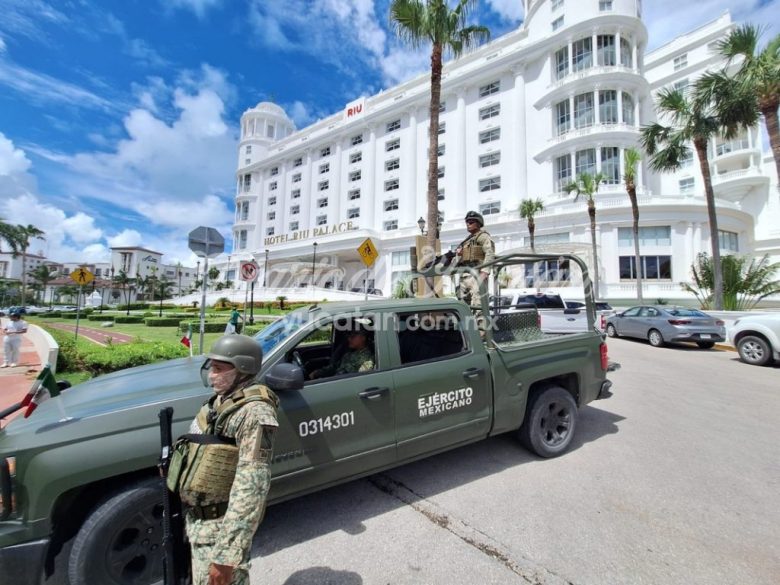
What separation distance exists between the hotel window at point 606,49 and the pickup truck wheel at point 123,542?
1603 inches

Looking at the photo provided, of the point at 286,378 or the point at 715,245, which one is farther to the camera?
the point at 715,245

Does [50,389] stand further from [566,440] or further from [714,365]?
[714,365]

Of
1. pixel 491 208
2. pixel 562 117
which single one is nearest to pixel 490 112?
pixel 562 117

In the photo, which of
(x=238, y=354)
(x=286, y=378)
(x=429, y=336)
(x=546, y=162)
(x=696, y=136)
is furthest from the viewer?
(x=546, y=162)

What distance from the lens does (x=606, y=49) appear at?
31203 mm

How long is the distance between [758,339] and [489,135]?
1340 inches

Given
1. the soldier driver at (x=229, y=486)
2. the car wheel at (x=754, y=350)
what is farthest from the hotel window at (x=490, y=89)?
the soldier driver at (x=229, y=486)

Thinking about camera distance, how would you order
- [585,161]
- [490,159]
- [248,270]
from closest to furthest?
1. [248,270]
2. [585,161]
3. [490,159]

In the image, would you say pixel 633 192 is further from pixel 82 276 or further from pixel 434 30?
pixel 82 276

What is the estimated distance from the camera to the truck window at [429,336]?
11.1 feet

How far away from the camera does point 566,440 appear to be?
13.6ft

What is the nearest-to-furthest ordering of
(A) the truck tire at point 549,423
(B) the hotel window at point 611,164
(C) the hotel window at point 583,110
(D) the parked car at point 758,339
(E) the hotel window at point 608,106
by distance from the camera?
(A) the truck tire at point 549,423, (D) the parked car at point 758,339, (B) the hotel window at point 611,164, (E) the hotel window at point 608,106, (C) the hotel window at point 583,110

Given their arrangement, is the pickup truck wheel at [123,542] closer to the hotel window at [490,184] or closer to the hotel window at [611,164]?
the hotel window at [611,164]

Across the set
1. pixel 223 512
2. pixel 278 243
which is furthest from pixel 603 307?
pixel 278 243
